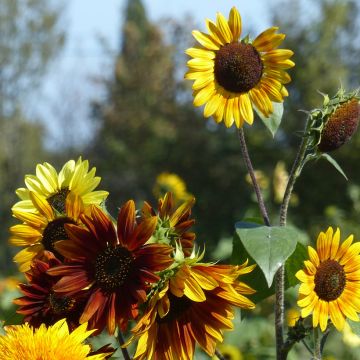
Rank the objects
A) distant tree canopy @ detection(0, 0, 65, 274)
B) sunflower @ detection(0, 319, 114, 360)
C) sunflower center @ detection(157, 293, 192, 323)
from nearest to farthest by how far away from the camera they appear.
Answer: sunflower @ detection(0, 319, 114, 360)
sunflower center @ detection(157, 293, 192, 323)
distant tree canopy @ detection(0, 0, 65, 274)

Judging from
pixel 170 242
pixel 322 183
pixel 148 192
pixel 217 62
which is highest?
pixel 217 62

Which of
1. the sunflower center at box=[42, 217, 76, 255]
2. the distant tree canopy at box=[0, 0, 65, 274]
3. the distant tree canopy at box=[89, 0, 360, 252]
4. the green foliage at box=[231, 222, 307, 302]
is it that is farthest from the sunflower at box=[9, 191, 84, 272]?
the distant tree canopy at box=[0, 0, 65, 274]

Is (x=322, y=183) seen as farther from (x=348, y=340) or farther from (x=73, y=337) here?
(x=73, y=337)

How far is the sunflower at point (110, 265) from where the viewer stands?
2.92 ft

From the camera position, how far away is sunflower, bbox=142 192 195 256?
0.94m

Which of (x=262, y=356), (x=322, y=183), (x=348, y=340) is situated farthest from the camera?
(x=322, y=183)

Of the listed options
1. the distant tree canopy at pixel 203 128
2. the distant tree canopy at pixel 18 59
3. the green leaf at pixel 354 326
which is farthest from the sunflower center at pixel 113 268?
the distant tree canopy at pixel 18 59

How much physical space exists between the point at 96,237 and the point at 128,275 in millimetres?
59

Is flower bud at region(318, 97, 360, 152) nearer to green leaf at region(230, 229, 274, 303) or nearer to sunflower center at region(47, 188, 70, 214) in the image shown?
green leaf at region(230, 229, 274, 303)

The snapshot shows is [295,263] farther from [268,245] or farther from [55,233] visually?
[55,233]

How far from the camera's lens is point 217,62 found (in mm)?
1194

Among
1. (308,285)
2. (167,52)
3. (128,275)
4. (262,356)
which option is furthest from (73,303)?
(167,52)

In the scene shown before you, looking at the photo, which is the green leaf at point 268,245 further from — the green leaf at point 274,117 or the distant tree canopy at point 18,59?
the distant tree canopy at point 18,59

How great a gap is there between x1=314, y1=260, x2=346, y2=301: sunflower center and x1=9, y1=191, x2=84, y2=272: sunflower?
1.11 feet
